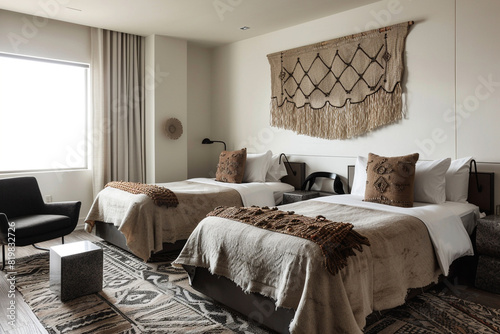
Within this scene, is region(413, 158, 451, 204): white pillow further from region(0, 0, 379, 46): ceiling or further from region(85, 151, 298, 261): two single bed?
region(0, 0, 379, 46): ceiling

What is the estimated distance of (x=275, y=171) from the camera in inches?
184

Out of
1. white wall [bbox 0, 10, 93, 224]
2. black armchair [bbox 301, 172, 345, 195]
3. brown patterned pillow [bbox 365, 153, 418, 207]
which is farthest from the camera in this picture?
white wall [bbox 0, 10, 93, 224]

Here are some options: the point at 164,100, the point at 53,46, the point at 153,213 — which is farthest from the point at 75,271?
the point at 53,46

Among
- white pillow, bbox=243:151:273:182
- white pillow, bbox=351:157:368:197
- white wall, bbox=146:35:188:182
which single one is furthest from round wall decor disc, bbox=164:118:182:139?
white pillow, bbox=351:157:368:197

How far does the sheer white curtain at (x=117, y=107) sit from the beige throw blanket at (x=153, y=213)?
40.7 inches

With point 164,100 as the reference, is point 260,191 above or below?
below

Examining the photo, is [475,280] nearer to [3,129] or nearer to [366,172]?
[366,172]

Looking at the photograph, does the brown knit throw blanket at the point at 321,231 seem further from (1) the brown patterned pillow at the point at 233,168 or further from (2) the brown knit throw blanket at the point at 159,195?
(1) the brown patterned pillow at the point at 233,168

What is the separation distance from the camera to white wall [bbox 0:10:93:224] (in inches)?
168

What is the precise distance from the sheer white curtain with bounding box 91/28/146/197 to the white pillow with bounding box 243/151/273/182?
1.66 metres

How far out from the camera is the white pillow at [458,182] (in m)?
3.13

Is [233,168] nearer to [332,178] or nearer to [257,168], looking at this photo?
[257,168]

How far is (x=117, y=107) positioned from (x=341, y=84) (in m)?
2.97

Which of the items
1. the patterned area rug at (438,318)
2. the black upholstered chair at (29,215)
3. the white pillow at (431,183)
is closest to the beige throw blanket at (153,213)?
the black upholstered chair at (29,215)
